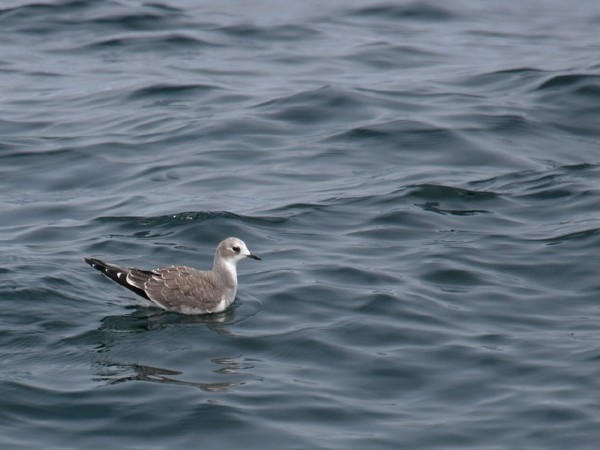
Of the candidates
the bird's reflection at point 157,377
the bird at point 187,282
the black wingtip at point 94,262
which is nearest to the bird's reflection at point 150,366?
the bird's reflection at point 157,377

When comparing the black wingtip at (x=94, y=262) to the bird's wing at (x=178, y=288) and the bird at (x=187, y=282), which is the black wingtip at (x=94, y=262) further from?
the bird's wing at (x=178, y=288)

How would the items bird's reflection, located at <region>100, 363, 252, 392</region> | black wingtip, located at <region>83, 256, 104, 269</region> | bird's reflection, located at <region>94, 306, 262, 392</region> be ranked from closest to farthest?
1. bird's reflection, located at <region>100, 363, 252, 392</region>
2. bird's reflection, located at <region>94, 306, 262, 392</region>
3. black wingtip, located at <region>83, 256, 104, 269</region>

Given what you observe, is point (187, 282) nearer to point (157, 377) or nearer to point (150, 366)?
point (150, 366)

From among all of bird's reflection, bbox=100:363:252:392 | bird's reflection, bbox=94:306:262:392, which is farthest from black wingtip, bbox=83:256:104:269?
bird's reflection, bbox=100:363:252:392

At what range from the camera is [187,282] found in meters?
13.2

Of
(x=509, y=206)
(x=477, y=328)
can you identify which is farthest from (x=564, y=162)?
(x=477, y=328)

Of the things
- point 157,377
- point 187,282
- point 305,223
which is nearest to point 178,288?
point 187,282

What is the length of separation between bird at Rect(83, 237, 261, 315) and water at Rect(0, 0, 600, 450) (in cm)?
22

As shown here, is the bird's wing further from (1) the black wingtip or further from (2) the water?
(1) the black wingtip

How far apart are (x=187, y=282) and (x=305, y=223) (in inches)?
128

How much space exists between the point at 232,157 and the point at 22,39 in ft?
29.6

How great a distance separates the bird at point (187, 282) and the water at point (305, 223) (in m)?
0.22

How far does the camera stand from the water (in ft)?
36.4

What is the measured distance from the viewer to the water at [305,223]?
1109cm
